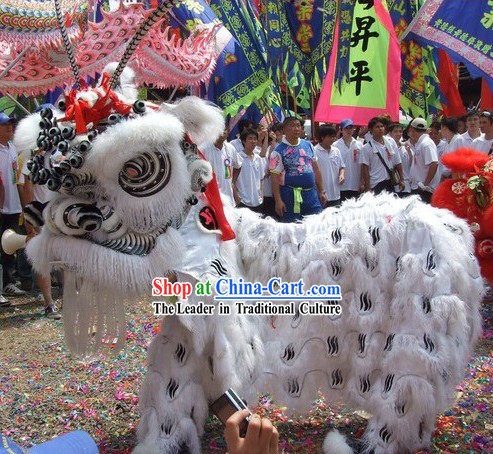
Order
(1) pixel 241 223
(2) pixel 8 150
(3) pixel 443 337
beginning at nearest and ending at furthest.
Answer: (3) pixel 443 337 < (1) pixel 241 223 < (2) pixel 8 150

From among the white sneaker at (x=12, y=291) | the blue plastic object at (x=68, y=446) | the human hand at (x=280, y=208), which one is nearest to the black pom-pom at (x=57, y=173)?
the blue plastic object at (x=68, y=446)

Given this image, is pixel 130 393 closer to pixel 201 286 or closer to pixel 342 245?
pixel 201 286

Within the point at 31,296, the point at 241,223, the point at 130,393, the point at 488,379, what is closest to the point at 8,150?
the point at 31,296

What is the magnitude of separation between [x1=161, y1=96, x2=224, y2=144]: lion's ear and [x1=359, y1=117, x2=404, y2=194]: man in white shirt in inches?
203

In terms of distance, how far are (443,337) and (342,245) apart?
544 mm

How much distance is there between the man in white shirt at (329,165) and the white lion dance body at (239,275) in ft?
14.6

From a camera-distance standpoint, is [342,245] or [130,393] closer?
[342,245]

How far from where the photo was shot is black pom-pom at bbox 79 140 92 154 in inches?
82.6

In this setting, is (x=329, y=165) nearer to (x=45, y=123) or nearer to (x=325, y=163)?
(x=325, y=163)

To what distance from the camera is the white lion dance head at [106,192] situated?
2100 millimetres

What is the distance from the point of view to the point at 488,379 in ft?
11.1

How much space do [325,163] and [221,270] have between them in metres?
4.94

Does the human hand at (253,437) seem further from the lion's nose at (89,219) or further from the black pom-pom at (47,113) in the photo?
the black pom-pom at (47,113)

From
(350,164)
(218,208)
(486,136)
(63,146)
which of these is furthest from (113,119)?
(350,164)
